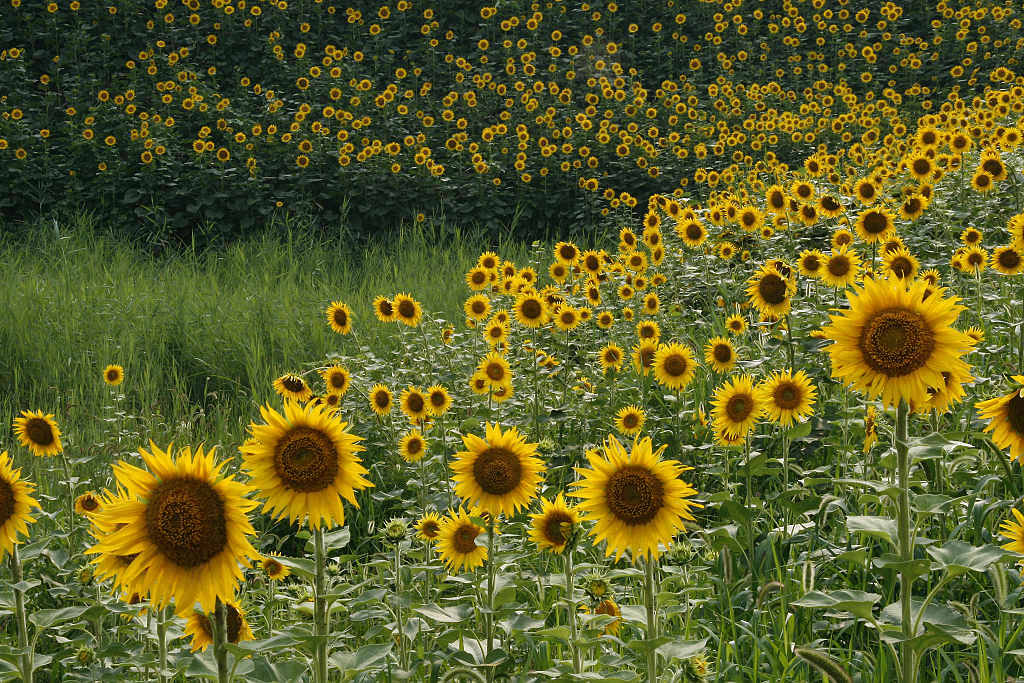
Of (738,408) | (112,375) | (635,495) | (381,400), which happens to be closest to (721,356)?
(738,408)

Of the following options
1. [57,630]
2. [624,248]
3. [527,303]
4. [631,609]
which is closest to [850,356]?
[631,609]

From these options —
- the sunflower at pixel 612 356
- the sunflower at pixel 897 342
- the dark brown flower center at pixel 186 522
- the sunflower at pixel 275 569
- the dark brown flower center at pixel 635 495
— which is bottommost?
the sunflower at pixel 275 569

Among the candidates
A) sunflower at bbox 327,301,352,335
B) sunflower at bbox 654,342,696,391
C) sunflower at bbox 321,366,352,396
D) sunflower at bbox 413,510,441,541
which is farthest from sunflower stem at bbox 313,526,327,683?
sunflower at bbox 327,301,352,335

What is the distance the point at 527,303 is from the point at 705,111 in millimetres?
6880

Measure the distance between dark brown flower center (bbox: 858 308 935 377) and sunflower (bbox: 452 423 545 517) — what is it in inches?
32.2

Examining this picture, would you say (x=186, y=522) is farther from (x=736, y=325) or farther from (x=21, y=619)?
(x=736, y=325)

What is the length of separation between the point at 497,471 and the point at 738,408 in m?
1.15

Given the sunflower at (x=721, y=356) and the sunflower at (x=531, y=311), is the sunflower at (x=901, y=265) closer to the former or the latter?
the sunflower at (x=721, y=356)

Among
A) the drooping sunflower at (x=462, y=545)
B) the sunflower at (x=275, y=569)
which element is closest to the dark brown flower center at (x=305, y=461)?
the sunflower at (x=275, y=569)

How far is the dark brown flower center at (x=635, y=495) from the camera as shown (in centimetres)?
181

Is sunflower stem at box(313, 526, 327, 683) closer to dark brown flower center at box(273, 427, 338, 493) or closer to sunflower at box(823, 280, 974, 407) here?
dark brown flower center at box(273, 427, 338, 493)

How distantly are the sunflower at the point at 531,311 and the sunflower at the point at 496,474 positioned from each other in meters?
2.52

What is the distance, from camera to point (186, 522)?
1412mm

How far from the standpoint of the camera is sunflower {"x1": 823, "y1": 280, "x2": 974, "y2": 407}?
1.65 meters
